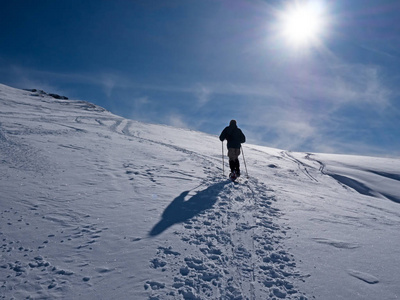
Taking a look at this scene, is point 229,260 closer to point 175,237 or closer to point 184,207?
point 175,237

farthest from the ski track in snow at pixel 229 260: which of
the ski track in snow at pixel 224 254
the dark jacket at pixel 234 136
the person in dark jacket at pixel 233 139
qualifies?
the dark jacket at pixel 234 136

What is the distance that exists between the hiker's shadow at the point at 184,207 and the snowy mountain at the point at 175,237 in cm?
3

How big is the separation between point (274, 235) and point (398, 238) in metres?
3.01

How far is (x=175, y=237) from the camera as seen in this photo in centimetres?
477

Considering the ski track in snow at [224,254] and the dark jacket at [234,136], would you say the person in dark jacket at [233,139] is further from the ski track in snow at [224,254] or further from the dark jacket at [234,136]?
the ski track in snow at [224,254]

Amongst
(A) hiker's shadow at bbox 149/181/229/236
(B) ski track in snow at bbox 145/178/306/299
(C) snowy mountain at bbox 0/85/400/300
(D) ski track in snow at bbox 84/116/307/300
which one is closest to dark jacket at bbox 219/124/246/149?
(C) snowy mountain at bbox 0/85/400/300

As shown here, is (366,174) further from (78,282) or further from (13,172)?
(13,172)

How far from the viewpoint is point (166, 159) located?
11547 mm

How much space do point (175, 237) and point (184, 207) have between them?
1.54 m

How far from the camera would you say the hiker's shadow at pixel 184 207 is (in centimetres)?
521

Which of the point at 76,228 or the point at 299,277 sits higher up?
the point at 76,228

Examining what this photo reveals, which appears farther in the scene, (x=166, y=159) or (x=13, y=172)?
(x=166, y=159)

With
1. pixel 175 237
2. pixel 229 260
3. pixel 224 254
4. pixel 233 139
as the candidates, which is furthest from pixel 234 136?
pixel 229 260

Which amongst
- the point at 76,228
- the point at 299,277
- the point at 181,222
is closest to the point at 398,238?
the point at 299,277
